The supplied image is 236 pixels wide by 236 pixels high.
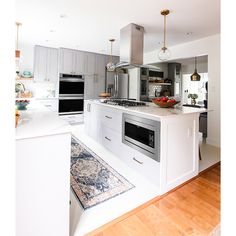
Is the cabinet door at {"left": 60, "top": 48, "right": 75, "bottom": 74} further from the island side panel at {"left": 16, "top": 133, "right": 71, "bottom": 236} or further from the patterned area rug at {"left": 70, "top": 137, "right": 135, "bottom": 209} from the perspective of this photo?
the island side panel at {"left": 16, "top": 133, "right": 71, "bottom": 236}

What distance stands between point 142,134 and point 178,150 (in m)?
0.48

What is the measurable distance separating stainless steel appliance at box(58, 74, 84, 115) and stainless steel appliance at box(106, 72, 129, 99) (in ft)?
3.47

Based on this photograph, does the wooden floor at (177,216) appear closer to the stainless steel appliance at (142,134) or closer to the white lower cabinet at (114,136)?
the white lower cabinet at (114,136)

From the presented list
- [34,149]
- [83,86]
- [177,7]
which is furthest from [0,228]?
[83,86]

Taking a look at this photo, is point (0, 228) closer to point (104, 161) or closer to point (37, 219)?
point (37, 219)

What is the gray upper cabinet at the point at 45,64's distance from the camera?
501cm

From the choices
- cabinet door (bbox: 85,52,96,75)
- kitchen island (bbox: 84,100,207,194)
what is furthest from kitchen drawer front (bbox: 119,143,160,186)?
cabinet door (bbox: 85,52,96,75)

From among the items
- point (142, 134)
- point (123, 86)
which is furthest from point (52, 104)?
point (142, 134)

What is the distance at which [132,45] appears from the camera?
3.30 meters

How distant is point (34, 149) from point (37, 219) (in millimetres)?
467

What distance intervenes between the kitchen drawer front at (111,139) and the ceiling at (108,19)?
2001mm

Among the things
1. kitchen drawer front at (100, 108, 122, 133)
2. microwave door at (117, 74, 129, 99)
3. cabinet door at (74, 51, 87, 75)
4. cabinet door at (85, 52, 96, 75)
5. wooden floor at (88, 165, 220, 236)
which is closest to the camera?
wooden floor at (88, 165, 220, 236)

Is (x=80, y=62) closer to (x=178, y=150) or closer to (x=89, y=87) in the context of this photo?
(x=89, y=87)

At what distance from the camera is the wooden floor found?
141 cm
